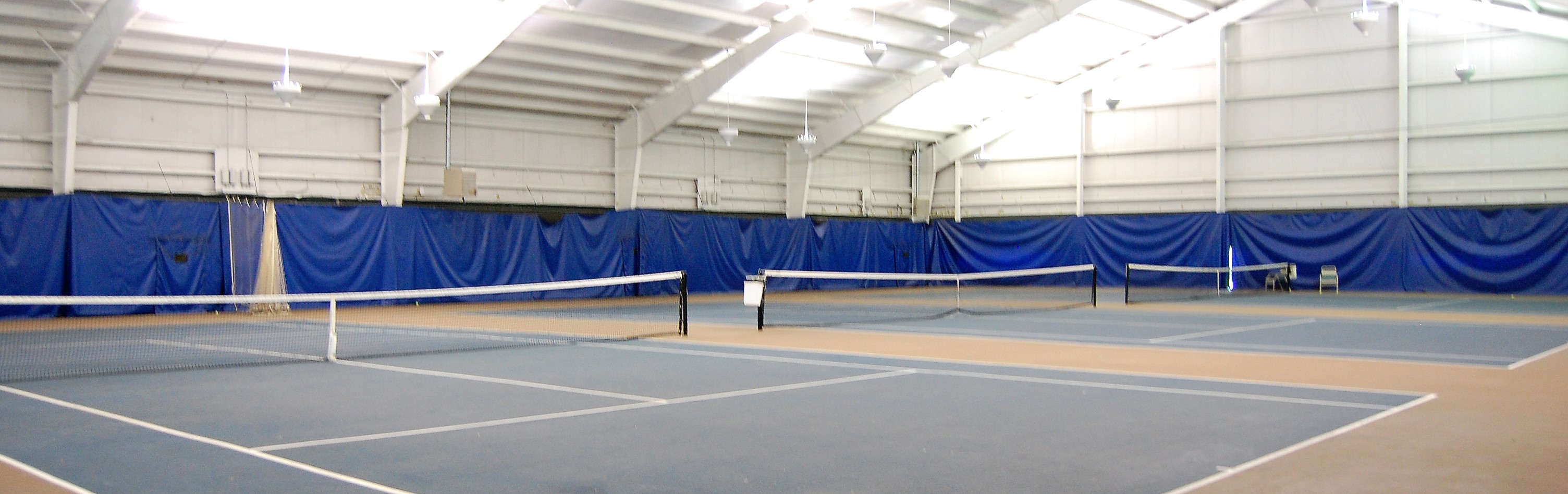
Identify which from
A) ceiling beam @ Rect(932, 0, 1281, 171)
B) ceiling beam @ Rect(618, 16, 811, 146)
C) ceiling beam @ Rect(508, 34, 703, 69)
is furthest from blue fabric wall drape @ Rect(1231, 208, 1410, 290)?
ceiling beam @ Rect(508, 34, 703, 69)

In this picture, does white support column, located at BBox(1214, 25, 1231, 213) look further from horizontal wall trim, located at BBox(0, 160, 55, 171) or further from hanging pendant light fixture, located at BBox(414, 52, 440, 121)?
horizontal wall trim, located at BBox(0, 160, 55, 171)

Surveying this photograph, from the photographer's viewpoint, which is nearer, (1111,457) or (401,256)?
(1111,457)

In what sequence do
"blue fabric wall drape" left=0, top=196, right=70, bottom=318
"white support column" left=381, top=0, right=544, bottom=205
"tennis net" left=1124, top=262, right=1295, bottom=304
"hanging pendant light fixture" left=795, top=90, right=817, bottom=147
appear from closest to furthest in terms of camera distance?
"blue fabric wall drape" left=0, top=196, right=70, bottom=318
"white support column" left=381, top=0, right=544, bottom=205
"hanging pendant light fixture" left=795, top=90, right=817, bottom=147
"tennis net" left=1124, top=262, right=1295, bottom=304

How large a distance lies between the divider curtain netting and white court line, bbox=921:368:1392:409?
15439 mm

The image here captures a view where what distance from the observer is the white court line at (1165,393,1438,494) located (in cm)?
477

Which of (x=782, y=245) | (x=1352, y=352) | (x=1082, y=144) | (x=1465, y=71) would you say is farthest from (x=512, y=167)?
(x=1465, y=71)

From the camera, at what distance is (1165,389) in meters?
8.12

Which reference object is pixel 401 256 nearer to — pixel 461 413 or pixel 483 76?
pixel 483 76

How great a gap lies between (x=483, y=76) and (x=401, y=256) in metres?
4.09

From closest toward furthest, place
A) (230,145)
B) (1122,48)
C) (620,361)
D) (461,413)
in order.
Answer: (461,413), (620,361), (230,145), (1122,48)

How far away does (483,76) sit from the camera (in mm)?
22391

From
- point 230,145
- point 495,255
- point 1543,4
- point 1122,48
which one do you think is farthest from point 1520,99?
point 230,145

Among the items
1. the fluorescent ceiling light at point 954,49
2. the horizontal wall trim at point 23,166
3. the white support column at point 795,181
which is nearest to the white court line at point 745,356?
the horizontal wall trim at point 23,166

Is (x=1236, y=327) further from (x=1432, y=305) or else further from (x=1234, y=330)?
(x=1432, y=305)
